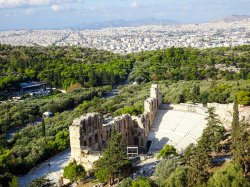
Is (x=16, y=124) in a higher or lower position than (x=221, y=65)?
lower

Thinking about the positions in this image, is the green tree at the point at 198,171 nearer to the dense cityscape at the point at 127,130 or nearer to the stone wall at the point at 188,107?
the dense cityscape at the point at 127,130

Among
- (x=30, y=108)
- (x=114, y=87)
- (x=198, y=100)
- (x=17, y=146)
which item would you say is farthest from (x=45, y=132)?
(x=114, y=87)

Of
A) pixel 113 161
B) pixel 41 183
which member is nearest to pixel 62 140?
pixel 41 183

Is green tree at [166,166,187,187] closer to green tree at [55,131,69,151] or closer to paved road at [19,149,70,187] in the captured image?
paved road at [19,149,70,187]

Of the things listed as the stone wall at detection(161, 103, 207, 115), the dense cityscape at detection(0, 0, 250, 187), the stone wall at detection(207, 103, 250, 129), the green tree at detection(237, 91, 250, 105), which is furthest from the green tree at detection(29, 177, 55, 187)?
the green tree at detection(237, 91, 250, 105)

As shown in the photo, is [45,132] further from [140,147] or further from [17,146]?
[140,147]

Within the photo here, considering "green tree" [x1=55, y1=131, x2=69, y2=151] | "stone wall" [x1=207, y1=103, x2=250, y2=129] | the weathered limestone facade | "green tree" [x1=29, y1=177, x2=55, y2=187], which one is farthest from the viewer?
"green tree" [x1=55, y1=131, x2=69, y2=151]
